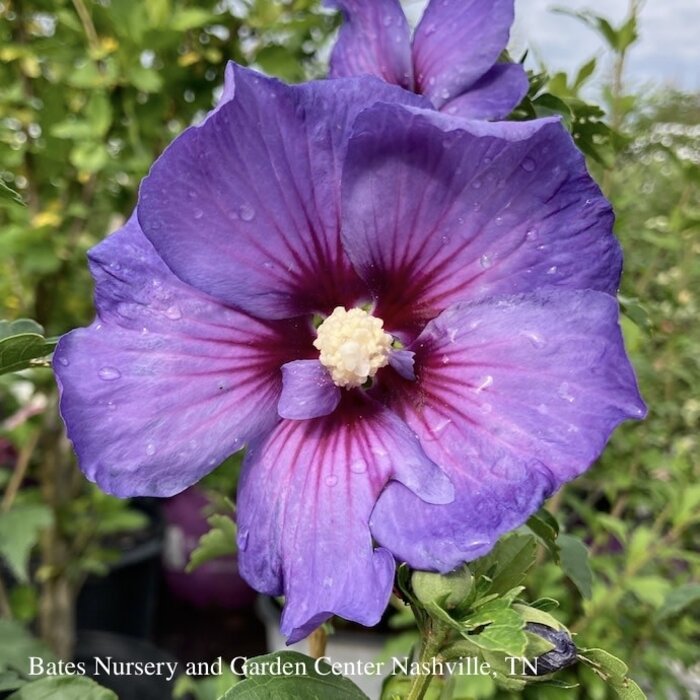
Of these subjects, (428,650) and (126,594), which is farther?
(126,594)

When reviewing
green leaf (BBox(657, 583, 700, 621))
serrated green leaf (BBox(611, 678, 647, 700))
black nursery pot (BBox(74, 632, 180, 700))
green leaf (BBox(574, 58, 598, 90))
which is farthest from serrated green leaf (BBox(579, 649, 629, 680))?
black nursery pot (BBox(74, 632, 180, 700))

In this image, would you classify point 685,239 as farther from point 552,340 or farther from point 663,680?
point 552,340

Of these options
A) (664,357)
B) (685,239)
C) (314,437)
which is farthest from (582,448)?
(664,357)

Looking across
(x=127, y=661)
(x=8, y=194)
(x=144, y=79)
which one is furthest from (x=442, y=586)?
(x=127, y=661)

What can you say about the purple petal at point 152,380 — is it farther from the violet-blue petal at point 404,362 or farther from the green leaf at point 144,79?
the green leaf at point 144,79

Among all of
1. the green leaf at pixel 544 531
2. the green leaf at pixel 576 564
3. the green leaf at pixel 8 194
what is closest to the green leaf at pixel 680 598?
the green leaf at pixel 576 564

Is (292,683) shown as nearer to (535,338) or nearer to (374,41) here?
(535,338)

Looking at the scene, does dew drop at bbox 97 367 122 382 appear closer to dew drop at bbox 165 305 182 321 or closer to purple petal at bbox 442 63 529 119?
dew drop at bbox 165 305 182 321
